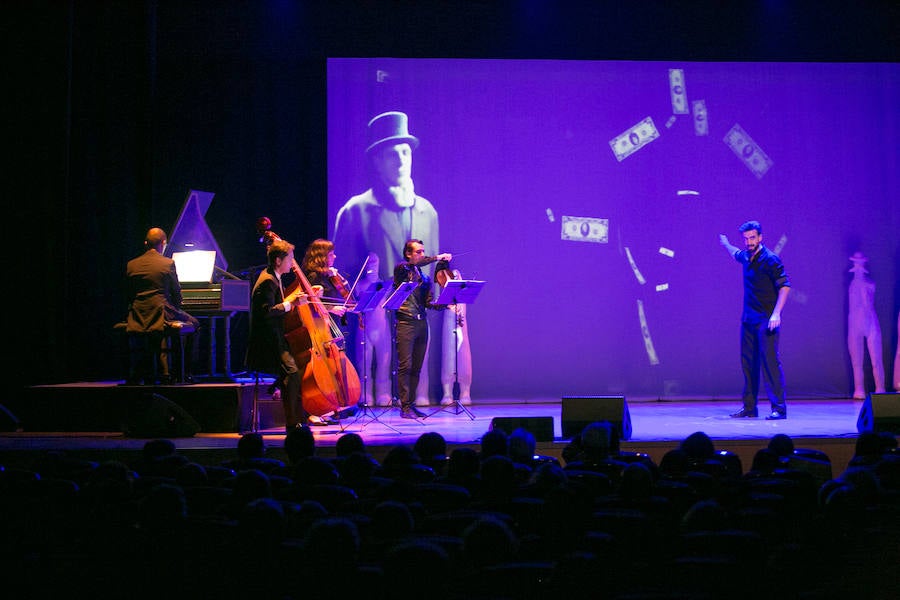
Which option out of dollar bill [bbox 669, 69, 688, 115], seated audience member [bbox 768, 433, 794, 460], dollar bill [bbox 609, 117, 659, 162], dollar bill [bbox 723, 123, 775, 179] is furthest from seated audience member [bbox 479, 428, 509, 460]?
dollar bill [bbox 723, 123, 775, 179]

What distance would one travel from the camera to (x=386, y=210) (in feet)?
33.1

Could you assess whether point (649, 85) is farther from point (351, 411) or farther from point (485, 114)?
point (351, 411)

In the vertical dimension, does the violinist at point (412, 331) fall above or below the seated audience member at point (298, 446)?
above

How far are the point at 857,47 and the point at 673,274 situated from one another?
341 centimetres

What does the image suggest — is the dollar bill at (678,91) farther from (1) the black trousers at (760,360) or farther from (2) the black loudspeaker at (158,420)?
(2) the black loudspeaker at (158,420)

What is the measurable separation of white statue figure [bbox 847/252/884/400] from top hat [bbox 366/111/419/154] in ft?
17.2

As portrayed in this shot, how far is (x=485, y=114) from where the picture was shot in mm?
10367

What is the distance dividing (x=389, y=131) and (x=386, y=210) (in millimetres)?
896

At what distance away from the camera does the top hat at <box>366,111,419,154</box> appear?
1017 centimetres

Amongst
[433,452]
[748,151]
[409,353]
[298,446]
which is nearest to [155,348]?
[409,353]

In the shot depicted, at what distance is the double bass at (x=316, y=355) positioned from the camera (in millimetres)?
6750

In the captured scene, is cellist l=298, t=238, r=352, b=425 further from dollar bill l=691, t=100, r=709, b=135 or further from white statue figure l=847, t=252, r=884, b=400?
white statue figure l=847, t=252, r=884, b=400

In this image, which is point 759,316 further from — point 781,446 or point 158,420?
point 158,420

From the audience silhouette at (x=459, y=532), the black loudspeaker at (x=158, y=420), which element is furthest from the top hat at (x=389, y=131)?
the audience silhouette at (x=459, y=532)
